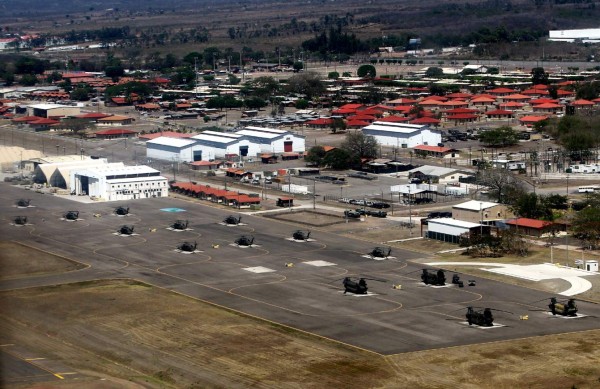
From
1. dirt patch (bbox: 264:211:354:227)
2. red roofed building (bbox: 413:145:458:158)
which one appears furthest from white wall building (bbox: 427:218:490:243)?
red roofed building (bbox: 413:145:458:158)

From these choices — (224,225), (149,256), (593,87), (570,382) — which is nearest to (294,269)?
(149,256)

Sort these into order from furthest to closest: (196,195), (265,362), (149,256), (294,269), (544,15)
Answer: (544,15) → (196,195) → (149,256) → (294,269) → (265,362)

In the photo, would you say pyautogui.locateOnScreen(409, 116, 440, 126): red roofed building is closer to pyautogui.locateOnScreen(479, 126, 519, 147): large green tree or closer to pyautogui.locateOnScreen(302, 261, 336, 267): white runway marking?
pyautogui.locateOnScreen(479, 126, 519, 147): large green tree

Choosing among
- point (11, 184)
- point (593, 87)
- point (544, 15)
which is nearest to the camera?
point (11, 184)

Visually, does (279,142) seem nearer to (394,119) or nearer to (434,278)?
(394,119)

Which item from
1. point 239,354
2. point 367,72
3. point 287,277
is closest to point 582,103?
point 367,72

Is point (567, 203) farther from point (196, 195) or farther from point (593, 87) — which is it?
point (593, 87)
